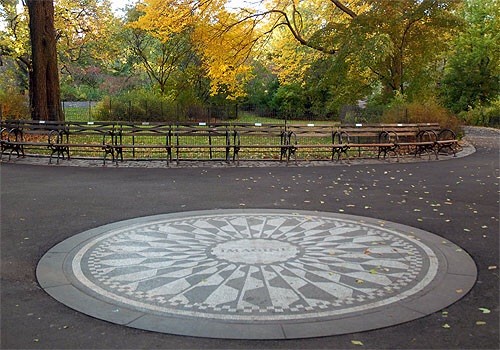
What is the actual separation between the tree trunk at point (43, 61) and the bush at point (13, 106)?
4.93 feet

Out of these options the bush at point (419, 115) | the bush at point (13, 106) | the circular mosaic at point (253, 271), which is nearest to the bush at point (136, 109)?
the bush at point (13, 106)

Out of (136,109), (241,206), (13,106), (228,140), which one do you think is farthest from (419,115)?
(136,109)

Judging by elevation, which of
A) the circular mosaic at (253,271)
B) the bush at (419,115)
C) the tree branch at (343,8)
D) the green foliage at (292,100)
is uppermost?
the tree branch at (343,8)

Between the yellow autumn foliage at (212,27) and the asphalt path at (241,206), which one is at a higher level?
the yellow autumn foliage at (212,27)

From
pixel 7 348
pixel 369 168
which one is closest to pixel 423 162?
pixel 369 168

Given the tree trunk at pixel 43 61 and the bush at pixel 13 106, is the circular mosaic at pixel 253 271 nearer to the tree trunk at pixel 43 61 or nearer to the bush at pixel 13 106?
the tree trunk at pixel 43 61

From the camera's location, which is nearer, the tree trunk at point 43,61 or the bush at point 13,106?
the tree trunk at point 43,61

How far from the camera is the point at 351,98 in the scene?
1061 inches

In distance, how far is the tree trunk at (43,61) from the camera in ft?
65.2

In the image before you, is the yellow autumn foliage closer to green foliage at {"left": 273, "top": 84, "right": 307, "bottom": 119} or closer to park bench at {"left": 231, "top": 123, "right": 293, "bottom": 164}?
park bench at {"left": 231, "top": 123, "right": 293, "bottom": 164}

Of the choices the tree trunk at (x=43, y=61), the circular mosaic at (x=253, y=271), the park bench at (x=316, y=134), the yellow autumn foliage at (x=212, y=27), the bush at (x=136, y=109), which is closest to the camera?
the circular mosaic at (x=253, y=271)

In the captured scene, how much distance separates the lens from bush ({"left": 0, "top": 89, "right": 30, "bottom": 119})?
21766 millimetres

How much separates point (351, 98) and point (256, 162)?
13.6 m

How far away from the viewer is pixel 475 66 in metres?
36.9
